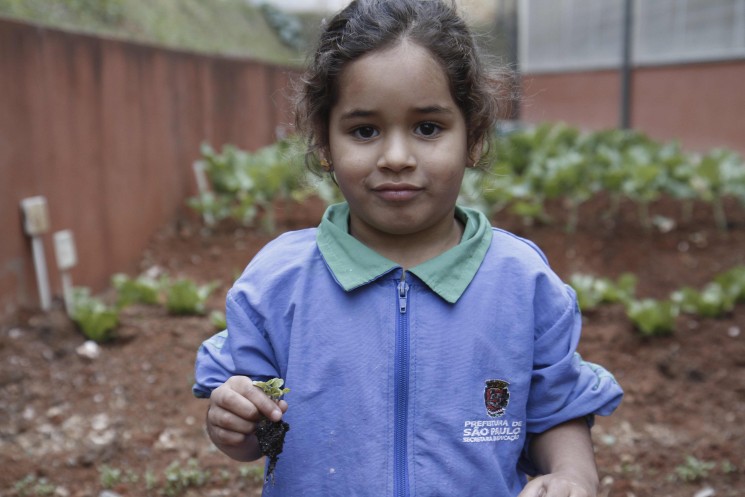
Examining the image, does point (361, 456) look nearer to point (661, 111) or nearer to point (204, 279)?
point (204, 279)

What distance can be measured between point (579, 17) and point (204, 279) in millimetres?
12651

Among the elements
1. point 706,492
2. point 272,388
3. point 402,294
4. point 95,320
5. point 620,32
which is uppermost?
point 620,32

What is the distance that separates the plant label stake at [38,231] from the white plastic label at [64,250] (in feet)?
0.30

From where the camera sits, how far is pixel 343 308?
1.59 metres

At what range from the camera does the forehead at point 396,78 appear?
156 centimetres

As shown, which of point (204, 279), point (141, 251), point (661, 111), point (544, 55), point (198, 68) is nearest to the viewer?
point (204, 279)

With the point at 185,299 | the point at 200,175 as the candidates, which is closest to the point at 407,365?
the point at 185,299

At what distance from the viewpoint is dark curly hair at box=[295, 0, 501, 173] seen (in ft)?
5.25

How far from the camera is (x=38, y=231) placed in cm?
401

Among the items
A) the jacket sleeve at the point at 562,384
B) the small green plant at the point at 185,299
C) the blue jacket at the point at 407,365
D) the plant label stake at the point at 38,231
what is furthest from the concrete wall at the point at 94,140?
the jacket sleeve at the point at 562,384

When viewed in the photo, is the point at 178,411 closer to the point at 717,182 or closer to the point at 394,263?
the point at 394,263

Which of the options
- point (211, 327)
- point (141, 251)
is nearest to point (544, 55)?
point (141, 251)

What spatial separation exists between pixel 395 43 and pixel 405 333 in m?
0.56

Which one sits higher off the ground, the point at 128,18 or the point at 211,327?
the point at 128,18
